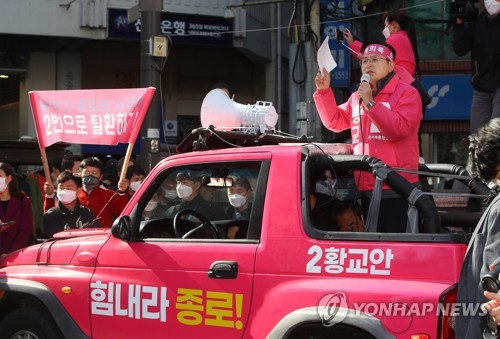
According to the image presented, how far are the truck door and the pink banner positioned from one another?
1770 millimetres

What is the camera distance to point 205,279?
5.07m

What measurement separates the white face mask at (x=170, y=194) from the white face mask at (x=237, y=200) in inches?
16.0

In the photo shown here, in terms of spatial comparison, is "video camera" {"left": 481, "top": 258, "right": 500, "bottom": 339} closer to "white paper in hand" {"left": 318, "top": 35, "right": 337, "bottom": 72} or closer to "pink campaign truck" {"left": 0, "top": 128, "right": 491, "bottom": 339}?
"pink campaign truck" {"left": 0, "top": 128, "right": 491, "bottom": 339}

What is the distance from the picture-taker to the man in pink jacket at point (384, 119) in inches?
205

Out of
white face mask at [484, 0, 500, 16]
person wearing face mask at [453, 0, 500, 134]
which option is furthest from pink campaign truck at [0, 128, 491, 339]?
white face mask at [484, 0, 500, 16]

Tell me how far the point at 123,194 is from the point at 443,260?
174 inches

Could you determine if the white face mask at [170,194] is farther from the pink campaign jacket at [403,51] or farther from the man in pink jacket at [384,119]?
the pink campaign jacket at [403,51]

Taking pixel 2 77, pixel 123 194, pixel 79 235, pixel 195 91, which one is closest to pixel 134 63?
pixel 195 91

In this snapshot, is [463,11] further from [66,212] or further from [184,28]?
[184,28]

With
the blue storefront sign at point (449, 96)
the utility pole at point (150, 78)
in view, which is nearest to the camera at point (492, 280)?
the utility pole at point (150, 78)

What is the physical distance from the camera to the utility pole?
11516 millimetres

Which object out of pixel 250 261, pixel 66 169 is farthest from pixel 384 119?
pixel 66 169

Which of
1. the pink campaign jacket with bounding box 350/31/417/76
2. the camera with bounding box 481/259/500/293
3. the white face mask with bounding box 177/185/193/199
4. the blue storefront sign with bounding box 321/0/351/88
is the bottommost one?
the camera with bounding box 481/259/500/293

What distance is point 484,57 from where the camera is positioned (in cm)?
866
